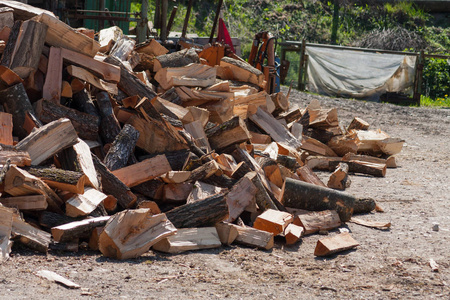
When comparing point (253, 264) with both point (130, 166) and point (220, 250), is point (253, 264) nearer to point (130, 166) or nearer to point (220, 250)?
point (220, 250)

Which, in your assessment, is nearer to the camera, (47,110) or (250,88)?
(47,110)

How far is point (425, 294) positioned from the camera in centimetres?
378

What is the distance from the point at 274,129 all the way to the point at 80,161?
Answer: 3663 mm

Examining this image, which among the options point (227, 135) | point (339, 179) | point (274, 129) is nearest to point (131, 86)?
point (227, 135)

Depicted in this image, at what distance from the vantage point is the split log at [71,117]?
5.04 metres


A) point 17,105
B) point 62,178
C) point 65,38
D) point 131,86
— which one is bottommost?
point 62,178

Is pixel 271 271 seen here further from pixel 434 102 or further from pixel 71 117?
pixel 434 102

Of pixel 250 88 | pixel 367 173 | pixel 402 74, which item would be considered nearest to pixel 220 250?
pixel 250 88

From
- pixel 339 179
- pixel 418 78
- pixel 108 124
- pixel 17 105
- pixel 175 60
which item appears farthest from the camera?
pixel 418 78

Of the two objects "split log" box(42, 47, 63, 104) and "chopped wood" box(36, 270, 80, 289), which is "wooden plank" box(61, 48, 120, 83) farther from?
"chopped wood" box(36, 270, 80, 289)

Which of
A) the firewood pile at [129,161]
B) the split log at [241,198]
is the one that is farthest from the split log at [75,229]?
the split log at [241,198]

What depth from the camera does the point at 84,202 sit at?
4230 millimetres

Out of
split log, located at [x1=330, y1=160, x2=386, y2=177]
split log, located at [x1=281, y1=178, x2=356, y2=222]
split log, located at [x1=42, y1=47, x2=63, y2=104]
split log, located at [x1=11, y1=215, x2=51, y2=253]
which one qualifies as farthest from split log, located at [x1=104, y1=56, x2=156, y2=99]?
split log, located at [x1=330, y1=160, x2=386, y2=177]

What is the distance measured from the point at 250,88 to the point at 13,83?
3.42m
